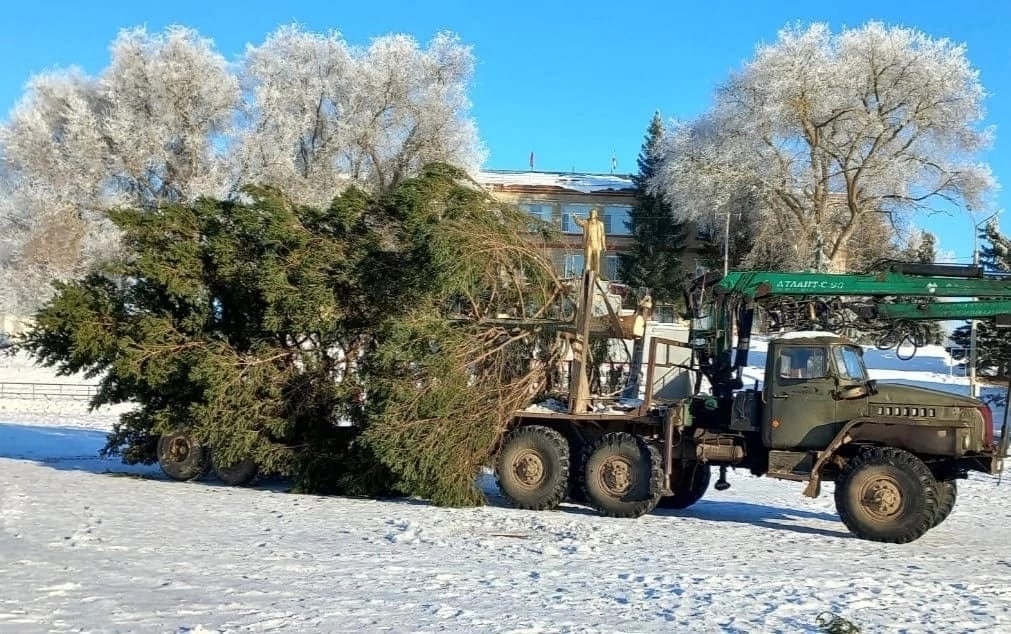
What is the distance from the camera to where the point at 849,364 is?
41.3ft

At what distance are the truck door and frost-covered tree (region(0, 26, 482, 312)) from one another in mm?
26175

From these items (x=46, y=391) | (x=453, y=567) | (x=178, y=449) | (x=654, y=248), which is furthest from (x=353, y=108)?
(x=453, y=567)

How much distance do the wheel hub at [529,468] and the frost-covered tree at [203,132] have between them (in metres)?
24.2

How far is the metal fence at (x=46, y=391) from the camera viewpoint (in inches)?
1302

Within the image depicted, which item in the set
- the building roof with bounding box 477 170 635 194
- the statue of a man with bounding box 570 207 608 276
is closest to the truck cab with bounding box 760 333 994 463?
the statue of a man with bounding box 570 207 608 276

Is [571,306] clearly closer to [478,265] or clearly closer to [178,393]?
[478,265]

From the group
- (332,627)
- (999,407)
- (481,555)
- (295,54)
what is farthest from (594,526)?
(295,54)

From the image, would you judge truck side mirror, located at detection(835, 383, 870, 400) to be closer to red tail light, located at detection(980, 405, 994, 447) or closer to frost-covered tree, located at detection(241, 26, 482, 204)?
red tail light, located at detection(980, 405, 994, 447)

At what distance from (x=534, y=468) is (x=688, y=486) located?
2.51 meters

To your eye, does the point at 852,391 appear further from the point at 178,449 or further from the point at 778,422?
the point at 178,449

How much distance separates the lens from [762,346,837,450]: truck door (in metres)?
12.4

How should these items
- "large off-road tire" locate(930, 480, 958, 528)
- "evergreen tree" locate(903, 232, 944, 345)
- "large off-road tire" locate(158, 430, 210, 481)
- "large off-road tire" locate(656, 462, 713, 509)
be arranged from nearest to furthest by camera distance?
"large off-road tire" locate(930, 480, 958, 528), "large off-road tire" locate(656, 462, 713, 509), "evergreen tree" locate(903, 232, 944, 345), "large off-road tire" locate(158, 430, 210, 481)

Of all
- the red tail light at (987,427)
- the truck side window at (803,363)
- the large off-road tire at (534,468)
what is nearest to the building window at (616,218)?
the large off-road tire at (534,468)

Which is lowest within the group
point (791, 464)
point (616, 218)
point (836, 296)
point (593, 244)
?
point (791, 464)
